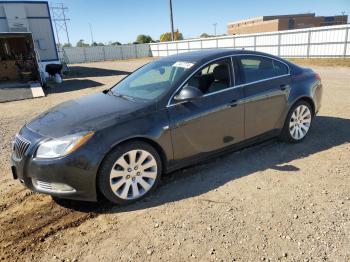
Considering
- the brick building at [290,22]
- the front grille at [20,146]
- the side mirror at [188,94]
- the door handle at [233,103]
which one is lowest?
the front grille at [20,146]

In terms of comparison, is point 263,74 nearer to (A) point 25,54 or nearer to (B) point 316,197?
(B) point 316,197

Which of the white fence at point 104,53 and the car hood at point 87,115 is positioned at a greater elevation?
the car hood at point 87,115

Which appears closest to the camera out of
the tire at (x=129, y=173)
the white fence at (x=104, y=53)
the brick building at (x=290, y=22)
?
A: the tire at (x=129, y=173)

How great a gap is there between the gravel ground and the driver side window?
44.0 inches

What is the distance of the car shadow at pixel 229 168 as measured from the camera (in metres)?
3.74

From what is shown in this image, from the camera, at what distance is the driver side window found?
4.25 metres

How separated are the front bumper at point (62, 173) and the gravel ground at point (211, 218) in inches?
13.0

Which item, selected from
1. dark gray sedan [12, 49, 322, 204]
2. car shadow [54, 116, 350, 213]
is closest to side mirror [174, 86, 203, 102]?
dark gray sedan [12, 49, 322, 204]

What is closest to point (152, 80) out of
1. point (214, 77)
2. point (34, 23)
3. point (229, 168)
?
point (214, 77)

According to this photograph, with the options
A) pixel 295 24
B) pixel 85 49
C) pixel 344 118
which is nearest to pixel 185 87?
pixel 344 118

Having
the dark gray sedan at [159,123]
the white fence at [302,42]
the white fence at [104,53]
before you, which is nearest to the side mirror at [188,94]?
the dark gray sedan at [159,123]

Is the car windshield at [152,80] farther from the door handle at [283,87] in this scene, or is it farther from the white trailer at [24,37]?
the white trailer at [24,37]

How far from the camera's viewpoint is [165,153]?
150 inches

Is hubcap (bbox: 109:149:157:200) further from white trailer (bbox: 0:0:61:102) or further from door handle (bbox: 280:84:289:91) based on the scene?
white trailer (bbox: 0:0:61:102)
